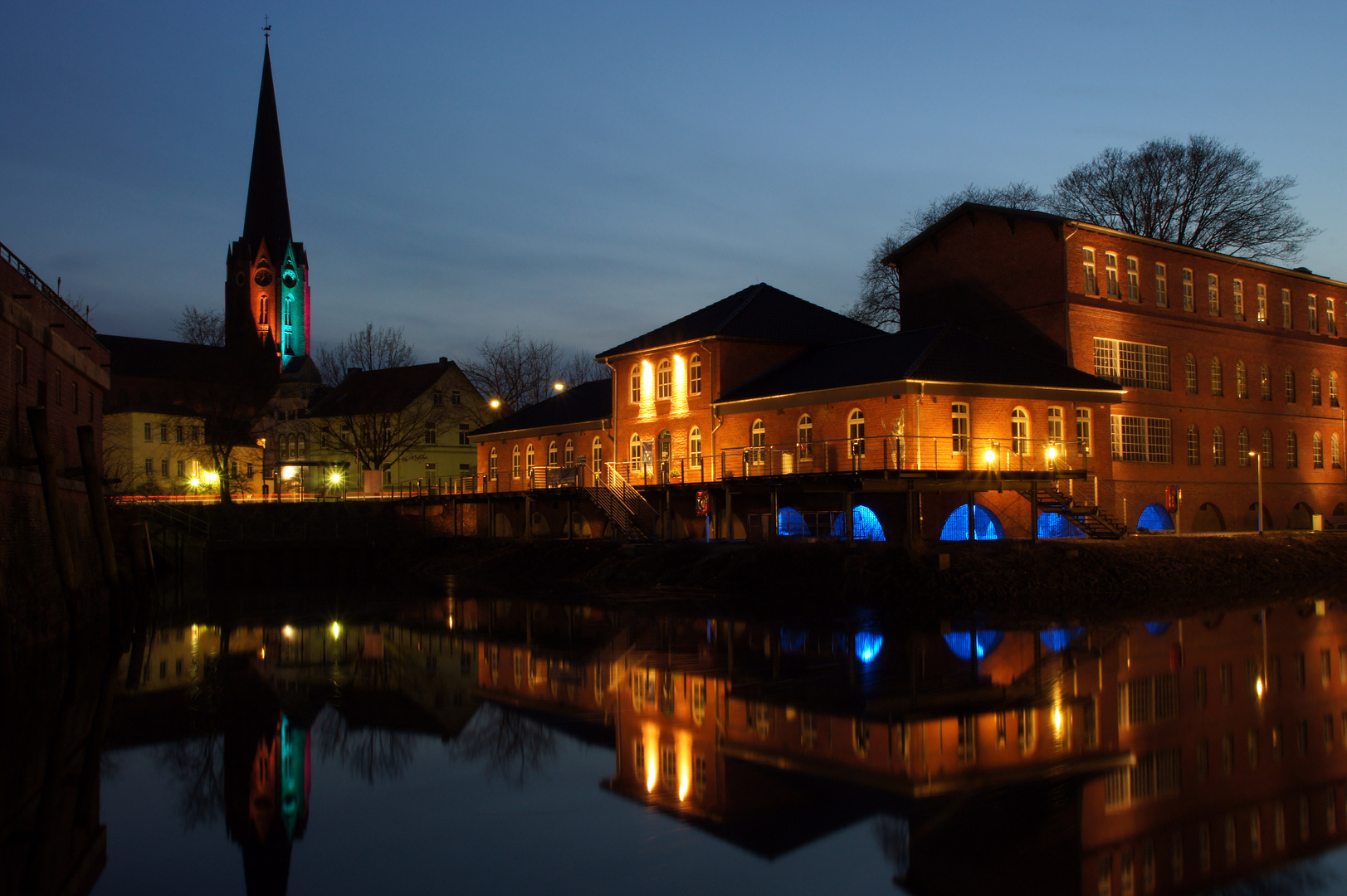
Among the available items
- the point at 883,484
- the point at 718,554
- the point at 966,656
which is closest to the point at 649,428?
the point at 718,554

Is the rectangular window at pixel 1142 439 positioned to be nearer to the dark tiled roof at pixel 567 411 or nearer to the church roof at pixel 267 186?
the dark tiled roof at pixel 567 411

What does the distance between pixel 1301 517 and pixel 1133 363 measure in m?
10.4

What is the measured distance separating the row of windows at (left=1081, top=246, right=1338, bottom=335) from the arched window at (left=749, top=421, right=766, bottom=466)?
10.7m

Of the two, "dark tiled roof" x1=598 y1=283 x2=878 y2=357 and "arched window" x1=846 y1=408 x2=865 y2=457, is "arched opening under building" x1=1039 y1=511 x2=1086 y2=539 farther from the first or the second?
"dark tiled roof" x1=598 y1=283 x2=878 y2=357

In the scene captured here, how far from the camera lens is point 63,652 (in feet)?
63.8

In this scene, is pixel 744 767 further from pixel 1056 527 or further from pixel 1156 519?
pixel 1156 519

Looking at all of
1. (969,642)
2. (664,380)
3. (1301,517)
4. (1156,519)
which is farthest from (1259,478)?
(969,642)

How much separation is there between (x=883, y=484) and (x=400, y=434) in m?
41.1

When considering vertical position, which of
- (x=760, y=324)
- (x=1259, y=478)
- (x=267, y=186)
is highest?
(x=267, y=186)

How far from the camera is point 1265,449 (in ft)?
134

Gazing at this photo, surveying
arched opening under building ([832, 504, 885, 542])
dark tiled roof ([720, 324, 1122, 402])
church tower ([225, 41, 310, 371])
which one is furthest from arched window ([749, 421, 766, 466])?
church tower ([225, 41, 310, 371])

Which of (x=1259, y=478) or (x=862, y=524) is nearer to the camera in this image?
(x=862, y=524)

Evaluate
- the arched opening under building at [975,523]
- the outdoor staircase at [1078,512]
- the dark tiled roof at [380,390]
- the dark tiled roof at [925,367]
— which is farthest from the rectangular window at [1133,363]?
the dark tiled roof at [380,390]

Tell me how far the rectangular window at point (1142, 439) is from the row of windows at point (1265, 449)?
1447mm
